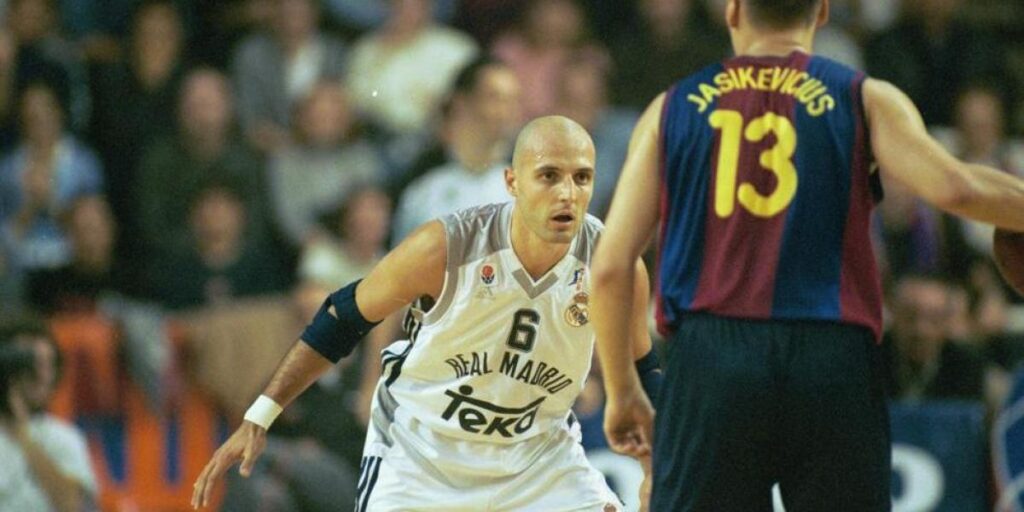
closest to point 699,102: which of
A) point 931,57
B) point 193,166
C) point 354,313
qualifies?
point 354,313

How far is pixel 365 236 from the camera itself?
35.6ft

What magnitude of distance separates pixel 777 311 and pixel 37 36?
→ 9.32m

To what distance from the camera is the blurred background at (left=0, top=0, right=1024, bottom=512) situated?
10.1m

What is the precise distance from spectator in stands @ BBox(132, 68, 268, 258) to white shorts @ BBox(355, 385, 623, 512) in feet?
18.3

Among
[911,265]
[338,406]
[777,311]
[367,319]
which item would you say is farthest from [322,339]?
[911,265]

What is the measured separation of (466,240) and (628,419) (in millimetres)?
1650

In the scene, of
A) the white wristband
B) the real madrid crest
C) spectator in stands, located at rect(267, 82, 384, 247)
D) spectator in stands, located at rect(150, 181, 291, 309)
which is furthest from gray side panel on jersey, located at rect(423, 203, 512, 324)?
spectator in stands, located at rect(267, 82, 384, 247)

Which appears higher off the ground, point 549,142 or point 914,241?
point 914,241

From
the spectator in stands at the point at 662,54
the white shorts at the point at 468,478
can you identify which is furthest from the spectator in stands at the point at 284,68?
the white shorts at the point at 468,478

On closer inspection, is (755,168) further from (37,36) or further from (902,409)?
(37,36)

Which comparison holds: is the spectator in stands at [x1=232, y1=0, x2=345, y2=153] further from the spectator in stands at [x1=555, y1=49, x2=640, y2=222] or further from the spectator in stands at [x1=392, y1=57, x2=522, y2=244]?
the spectator in stands at [x1=392, y1=57, x2=522, y2=244]

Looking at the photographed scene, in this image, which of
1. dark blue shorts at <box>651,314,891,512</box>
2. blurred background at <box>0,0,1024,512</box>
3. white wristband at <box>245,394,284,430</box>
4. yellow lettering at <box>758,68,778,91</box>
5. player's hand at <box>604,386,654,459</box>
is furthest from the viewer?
blurred background at <box>0,0,1024,512</box>

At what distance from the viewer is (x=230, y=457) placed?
19.3ft

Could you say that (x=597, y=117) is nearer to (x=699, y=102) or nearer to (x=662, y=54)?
(x=662, y=54)
